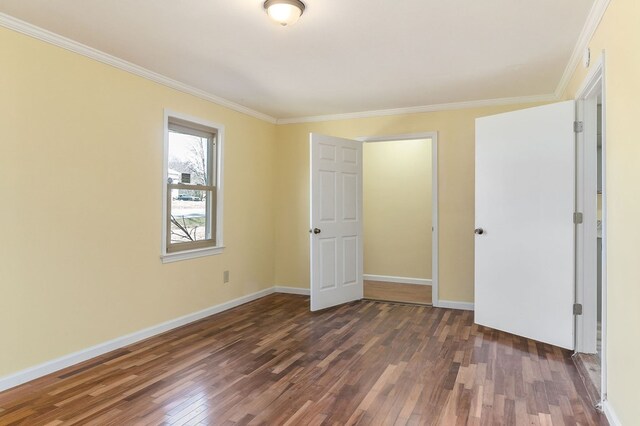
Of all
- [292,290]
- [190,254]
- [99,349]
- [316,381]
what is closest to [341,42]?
[316,381]

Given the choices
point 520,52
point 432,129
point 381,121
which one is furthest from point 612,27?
point 381,121

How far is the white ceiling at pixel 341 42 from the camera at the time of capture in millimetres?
2406

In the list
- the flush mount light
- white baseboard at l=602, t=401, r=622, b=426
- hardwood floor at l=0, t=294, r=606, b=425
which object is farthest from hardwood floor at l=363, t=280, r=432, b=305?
the flush mount light

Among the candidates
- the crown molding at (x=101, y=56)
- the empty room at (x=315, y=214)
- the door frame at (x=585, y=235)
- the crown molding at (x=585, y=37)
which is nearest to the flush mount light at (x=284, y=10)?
the empty room at (x=315, y=214)

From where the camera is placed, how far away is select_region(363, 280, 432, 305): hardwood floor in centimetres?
508

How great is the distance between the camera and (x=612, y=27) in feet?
7.02

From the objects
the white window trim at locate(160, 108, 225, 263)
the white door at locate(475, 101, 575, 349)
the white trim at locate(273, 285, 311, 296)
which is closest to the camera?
the white door at locate(475, 101, 575, 349)

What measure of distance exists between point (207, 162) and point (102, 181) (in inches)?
53.8

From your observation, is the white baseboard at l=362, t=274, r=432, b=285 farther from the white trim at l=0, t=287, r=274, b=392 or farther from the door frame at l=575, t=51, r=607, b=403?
the door frame at l=575, t=51, r=607, b=403

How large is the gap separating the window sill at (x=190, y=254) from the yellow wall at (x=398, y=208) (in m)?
2.81

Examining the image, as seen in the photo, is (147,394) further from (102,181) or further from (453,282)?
(453,282)

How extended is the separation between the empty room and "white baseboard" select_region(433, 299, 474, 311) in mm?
25

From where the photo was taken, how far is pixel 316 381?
267 centimetres

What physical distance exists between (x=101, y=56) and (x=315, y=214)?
2514mm
